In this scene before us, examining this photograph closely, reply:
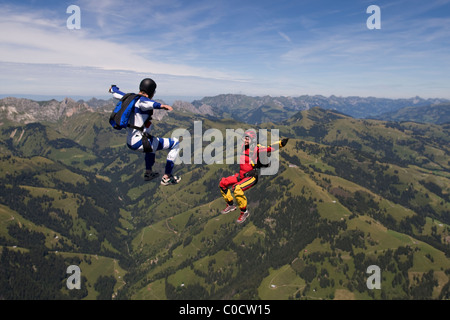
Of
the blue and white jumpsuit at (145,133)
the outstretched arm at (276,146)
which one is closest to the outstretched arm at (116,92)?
the blue and white jumpsuit at (145,133)

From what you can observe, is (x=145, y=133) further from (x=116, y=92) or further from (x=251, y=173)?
(x=251, y=173)

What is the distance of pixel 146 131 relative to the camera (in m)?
14.1

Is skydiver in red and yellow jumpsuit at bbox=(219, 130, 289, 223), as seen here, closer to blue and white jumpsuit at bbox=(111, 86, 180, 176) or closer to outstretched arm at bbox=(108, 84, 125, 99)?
blue and white jumpsuit at bbox=(111, 86, 180, 176)

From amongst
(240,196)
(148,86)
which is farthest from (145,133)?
(240,196)

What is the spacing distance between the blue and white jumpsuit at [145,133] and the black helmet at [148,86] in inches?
27.7

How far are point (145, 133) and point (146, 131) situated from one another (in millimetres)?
284

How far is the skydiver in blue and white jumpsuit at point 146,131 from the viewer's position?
1324cm

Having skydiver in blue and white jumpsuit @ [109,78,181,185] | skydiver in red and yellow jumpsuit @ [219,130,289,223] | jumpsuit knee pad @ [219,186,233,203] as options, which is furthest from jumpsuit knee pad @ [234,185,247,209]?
skydiver in blue and white jumpsuit @ [109,78,181,185]
